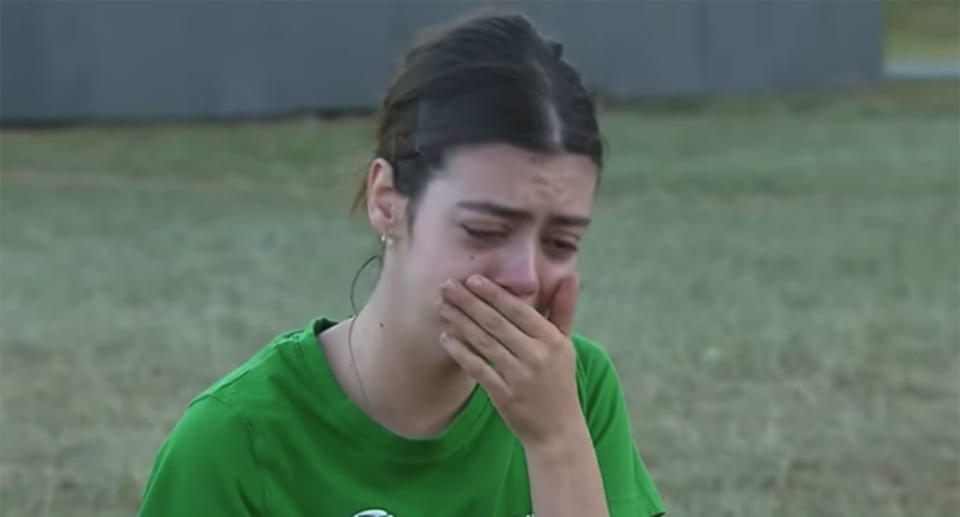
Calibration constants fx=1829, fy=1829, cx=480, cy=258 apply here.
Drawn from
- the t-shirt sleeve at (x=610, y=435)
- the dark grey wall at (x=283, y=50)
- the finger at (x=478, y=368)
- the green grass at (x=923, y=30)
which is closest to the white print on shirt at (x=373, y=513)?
the finger at (x=478, y=368)

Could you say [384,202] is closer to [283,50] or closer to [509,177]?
[509,177]

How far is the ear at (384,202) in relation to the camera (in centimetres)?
221

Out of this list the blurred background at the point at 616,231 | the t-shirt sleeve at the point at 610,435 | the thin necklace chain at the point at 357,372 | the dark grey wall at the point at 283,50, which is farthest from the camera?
the dark grey wall at the point at 283,50

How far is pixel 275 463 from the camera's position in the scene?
2232mm

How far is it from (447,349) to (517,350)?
0.10 m

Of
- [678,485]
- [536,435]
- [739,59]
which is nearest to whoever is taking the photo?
[536,435]

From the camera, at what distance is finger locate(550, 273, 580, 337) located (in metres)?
2.15

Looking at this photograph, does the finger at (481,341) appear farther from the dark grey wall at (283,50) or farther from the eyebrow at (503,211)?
the dark grey wall at (283,50)

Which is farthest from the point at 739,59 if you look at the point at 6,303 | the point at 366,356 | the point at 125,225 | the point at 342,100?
the point at 366,356

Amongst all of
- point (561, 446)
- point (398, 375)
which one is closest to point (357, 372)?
point (398, 375)

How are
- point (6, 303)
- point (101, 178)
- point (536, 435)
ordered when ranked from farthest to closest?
point (101, 178) → point (6, 303) → point (536, 435)

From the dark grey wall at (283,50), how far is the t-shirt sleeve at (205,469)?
16376 millimetres

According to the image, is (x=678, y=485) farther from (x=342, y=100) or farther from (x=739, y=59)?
(x=739, y=59)

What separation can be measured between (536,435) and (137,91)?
1941 centimetres
